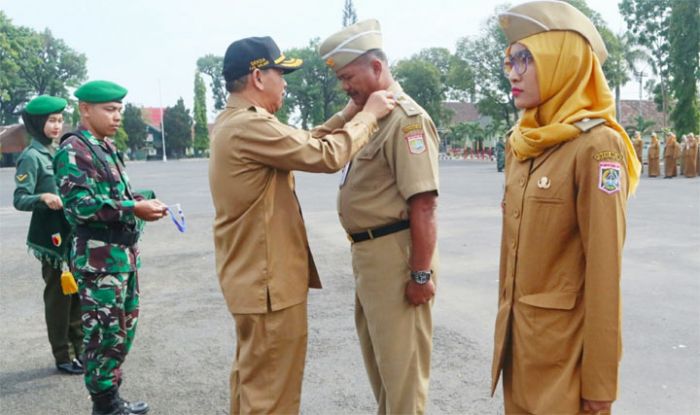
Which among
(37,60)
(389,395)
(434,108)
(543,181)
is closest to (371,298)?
(389,395)

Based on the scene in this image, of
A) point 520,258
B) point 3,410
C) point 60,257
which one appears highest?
point 520,258

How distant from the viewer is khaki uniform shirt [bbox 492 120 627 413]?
5.77 ft

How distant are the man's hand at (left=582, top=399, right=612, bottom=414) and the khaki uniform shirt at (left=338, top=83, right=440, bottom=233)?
1.07 metres

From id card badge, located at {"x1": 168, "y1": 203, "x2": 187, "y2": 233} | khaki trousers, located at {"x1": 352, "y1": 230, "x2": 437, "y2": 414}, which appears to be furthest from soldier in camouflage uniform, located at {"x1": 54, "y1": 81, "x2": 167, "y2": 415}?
khaki trousers, located at {"x1": 352, "y1": 230, "x2": 437, "y2": 414}

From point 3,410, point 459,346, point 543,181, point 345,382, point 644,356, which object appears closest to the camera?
point 543,181

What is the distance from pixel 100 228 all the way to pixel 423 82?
55.8 m

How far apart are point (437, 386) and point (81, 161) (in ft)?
8.40

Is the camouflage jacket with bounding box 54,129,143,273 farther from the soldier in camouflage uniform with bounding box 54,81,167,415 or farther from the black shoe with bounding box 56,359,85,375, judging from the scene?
the black shoe with bounding box 56,359,85,375

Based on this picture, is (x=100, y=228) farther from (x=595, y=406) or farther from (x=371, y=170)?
(x=595, y=406)

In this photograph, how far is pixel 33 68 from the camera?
204 ft

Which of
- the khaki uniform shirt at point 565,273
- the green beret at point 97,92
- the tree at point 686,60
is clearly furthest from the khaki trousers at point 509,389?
the tree at point 686,60

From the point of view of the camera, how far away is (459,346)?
14.2ft

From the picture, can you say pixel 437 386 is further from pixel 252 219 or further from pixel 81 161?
pixel 81 161

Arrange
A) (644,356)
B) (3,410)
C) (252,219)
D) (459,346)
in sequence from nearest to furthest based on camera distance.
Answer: (252,219)
(3,410)
(644,356)
(459,346)
